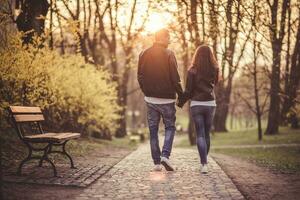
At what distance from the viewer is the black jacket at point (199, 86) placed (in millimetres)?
8594

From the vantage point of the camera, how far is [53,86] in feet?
47.9

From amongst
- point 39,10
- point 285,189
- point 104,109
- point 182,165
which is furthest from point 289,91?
point 285,189

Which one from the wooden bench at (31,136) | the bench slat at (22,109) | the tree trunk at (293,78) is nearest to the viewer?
the wooden bench at (31,136)

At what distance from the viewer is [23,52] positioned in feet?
39.3

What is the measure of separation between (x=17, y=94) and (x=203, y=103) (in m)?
6.09

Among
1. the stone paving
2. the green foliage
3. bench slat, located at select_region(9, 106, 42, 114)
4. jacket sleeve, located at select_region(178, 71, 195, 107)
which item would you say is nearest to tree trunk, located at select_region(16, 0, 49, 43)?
the green foliage

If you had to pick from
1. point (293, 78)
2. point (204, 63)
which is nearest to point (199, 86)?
point (204, 63)

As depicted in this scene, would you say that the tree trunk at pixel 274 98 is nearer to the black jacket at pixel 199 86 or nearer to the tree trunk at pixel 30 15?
the tree trunk at pixel 30 15

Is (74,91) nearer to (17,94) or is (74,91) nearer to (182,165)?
(17,94)

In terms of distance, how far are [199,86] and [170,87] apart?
1.66ft

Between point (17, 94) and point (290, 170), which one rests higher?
point (17, 94)

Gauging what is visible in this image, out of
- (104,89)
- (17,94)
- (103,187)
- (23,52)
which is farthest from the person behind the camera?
(104,89)

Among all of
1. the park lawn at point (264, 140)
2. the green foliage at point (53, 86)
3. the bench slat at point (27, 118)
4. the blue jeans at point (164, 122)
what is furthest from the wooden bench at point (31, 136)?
the park lawn at point (264, 140)

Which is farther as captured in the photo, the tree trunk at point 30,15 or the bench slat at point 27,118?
the tree trunk at point 30,15
